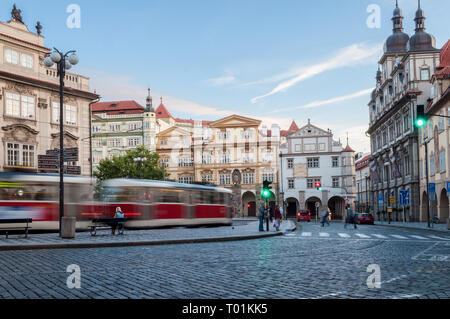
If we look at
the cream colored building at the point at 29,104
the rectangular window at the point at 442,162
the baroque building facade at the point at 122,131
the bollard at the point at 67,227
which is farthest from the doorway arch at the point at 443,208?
the baroque building facade at the point at 122,131

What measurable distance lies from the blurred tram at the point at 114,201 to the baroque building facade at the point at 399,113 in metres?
22.2

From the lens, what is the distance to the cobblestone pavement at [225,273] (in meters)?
8.74

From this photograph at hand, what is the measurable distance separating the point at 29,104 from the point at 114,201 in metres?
15.3

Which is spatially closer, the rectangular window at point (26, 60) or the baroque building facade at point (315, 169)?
the rectangular window at point (26, 60)

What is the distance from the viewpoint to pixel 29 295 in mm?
8484

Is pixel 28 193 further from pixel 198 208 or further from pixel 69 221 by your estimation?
pixel 198 208

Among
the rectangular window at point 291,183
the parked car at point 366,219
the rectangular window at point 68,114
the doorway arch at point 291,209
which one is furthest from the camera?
the doorway arch at point 291,209

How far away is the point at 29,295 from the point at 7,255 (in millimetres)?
8118

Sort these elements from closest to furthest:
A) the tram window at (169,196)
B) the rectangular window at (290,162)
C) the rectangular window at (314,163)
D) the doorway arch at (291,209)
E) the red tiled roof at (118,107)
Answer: the tram window at (169,196)
the rectangular window at (314,163)
the rectangular window at (290,162)
the doorway arch at (291,209)
the red tiled roof at (118,107)

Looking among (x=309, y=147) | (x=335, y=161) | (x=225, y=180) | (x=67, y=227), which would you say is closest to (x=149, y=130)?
(x=225, y=180)

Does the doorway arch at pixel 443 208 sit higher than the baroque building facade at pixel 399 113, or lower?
lower

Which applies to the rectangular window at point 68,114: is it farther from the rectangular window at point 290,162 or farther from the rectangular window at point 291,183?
the rectangular window at point 291,183

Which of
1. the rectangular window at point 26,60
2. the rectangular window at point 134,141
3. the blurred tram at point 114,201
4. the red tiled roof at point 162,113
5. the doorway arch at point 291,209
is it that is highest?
the red tiled roof at point 162,113

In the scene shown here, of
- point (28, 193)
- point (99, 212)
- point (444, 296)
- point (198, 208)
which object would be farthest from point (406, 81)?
point (444, 296)
